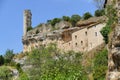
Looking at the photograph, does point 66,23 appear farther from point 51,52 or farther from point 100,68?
point 100,68

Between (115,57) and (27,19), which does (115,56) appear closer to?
(115,57)

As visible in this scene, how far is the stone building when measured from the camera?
247 feet

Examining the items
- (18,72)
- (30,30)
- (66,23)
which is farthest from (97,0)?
(30,30)

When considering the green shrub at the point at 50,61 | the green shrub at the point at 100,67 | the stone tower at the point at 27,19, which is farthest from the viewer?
the stone tower at the point at 27,19

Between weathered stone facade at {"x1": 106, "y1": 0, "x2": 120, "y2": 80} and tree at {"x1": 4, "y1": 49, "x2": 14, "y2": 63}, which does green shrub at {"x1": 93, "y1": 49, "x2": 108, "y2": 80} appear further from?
tree at {"x1": 4, "y1": 49, "x2": 14, "y2": 63}

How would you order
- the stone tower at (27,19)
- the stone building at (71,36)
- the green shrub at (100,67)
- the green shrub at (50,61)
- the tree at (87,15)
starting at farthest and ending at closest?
the stone tower at (27,19) → the tree at (87,15) → the stone building at (71,36) → the green shrub at (50,61) → the green shrub at (100,67)

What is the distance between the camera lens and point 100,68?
5125cm

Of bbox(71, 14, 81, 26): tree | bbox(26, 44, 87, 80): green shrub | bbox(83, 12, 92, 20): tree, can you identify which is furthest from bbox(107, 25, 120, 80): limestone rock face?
bbox(71, 14, 81, 26): tree

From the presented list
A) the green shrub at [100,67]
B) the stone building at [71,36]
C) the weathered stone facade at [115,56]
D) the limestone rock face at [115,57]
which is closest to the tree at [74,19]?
the stone building at [71,36]

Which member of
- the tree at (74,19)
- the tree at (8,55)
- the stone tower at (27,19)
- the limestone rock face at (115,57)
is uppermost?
the stone tower at (27,19)

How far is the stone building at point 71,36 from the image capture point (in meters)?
75.3

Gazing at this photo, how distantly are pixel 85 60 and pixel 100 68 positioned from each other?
15.6 metres

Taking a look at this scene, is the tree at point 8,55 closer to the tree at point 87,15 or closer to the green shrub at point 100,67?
the tree at point 87,15

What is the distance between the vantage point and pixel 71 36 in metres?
83.9
